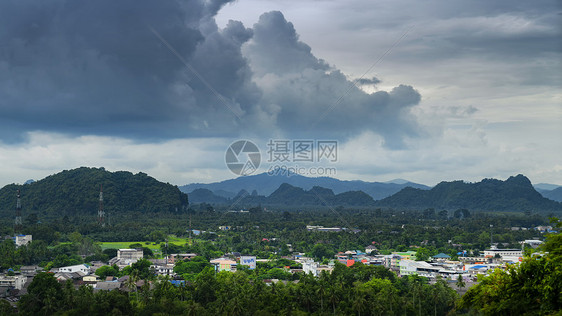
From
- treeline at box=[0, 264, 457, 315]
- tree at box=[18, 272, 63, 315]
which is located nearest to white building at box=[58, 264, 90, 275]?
treeline at box=[0, 264, 457, 315]

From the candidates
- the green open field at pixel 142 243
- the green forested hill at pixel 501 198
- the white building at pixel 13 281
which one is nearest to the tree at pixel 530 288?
the white building at pixel 13 281

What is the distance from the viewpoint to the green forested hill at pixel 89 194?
118 m

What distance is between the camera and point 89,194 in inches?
4742

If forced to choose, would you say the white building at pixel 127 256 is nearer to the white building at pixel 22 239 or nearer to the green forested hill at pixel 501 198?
the white building at pixel 22 239

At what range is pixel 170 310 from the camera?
25391 mm

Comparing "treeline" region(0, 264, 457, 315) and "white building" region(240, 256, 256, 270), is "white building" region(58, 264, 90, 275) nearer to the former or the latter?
"white building" region(240, 256, 256, 270)

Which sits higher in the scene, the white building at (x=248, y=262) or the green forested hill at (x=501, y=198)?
the green forested hill at (x=501, y=198)

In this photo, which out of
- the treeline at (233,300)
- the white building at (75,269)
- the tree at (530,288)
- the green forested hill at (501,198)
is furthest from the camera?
the green forested hill at (501,198)

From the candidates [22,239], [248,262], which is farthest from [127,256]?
[22,239]

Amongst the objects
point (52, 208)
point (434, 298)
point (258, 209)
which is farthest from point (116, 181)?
point (434, 298)

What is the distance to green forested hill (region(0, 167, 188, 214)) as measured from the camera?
118 meters

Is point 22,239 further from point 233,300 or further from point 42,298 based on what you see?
point 233,300

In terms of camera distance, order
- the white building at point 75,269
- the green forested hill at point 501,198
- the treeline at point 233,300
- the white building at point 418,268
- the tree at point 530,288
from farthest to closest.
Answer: the green forested hill at point 501,198 < the white building at point 418,268 < the white building at point 75,269 < the treeline at point 233,300 < the tree at point 530,288

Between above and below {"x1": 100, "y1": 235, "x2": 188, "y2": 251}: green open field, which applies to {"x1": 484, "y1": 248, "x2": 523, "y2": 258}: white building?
below
